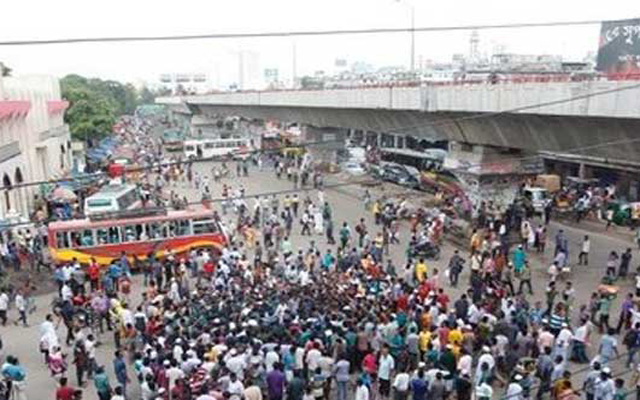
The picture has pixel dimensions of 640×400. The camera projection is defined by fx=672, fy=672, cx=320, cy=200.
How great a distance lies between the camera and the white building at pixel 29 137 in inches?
1286

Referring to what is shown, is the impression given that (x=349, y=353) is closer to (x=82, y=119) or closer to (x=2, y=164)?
(x=2, y=164)

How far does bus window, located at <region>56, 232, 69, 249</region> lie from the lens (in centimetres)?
2247

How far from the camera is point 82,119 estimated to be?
61.0m

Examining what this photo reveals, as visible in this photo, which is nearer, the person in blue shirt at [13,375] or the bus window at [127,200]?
the person in blue shirt at [13,375]

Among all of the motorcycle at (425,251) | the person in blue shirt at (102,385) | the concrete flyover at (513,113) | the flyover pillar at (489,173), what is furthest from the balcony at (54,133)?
the person in blue shirt at (102,385)

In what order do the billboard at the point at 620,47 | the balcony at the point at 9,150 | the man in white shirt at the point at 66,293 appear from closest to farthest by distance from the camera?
the man in white shirt at the point at 66,293, the billboard at the point at 620,47, the balcony at the point at 9,150

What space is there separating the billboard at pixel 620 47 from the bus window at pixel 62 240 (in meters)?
18.6

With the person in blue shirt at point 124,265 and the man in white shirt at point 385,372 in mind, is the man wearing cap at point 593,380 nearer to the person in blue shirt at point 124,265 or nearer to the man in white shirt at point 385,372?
the man in white shirt at point 385,372

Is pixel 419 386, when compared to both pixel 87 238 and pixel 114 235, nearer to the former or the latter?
pixel 114 235

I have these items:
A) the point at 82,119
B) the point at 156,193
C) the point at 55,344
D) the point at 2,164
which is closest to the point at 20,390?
the point at 55,344

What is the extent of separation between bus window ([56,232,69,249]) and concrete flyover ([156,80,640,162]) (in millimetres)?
14312

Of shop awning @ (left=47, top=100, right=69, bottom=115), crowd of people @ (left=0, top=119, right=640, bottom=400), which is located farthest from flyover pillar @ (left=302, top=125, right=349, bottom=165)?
crowd of people @ (left=0, top=119, right=640, bottom=400)

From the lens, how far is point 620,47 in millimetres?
21734

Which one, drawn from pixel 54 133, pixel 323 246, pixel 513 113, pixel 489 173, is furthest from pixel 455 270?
pixel 54 133
